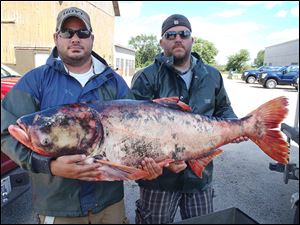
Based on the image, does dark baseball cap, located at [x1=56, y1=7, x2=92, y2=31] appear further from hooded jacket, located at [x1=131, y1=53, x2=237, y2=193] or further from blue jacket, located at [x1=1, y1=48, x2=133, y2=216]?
hooded jacket, located at [x1=131, y1=53, x2=237, y2=193]

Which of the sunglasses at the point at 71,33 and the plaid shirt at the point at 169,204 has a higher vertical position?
the sunglasses at the point at 71,33

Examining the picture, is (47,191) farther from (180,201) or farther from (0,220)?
(0,220)

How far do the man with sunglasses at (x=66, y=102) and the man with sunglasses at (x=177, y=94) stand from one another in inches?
19.7

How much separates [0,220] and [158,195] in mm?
2379

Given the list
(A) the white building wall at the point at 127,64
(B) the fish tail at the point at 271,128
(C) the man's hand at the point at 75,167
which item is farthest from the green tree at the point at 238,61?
(C) the man's hand at the point at 75,167

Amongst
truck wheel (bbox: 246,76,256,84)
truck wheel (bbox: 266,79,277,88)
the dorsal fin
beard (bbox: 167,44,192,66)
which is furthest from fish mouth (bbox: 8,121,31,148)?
truck wheel (bbox: 246,76,256,84)

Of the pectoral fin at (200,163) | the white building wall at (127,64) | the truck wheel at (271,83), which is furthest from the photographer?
the truck wheel at (271,83)

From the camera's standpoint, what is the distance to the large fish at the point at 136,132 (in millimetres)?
1903

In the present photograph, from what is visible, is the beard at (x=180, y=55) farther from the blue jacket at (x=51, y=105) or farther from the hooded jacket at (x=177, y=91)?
the blue jacket at (x=51, y=105)

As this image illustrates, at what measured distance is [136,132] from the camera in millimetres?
2143

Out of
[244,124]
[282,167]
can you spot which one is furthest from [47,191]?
[282,167]

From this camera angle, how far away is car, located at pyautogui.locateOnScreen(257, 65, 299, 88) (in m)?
25.5

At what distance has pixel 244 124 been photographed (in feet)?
8.25

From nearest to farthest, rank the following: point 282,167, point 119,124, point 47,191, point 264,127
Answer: point 119,124, point 47,191, point 264,127, point 282,167
